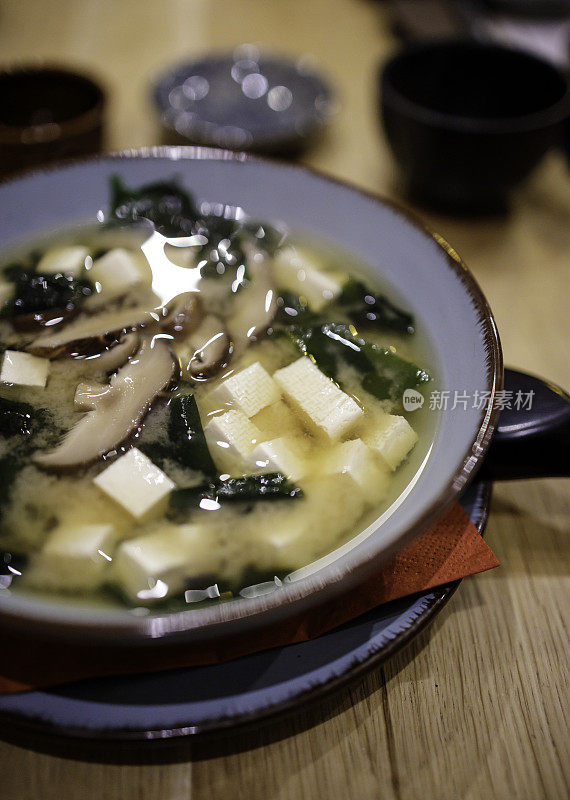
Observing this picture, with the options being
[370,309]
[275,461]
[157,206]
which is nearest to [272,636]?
[275,461]

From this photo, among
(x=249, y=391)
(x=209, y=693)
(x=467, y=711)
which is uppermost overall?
(x=249, y=391)

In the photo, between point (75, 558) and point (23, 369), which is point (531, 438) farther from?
point (23, 369)

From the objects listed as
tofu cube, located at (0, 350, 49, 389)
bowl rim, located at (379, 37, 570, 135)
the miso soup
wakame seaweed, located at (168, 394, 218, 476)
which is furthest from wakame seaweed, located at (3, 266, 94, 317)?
bowl rim, located at (379, 37, 570, 135)

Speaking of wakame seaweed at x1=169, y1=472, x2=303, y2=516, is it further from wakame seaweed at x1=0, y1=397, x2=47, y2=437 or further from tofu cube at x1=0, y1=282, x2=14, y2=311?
tofu cube at x1=0, y1=282, x2=14, y2=311

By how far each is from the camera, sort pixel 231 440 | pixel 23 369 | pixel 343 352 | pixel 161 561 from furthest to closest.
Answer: pixel 343 352 < pixel 23 369 < pixel 231 440 < pixel 161 561

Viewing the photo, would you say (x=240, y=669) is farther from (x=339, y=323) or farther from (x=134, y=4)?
(x=134, y=4)

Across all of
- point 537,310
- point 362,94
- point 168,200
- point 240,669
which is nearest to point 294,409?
point 240,669

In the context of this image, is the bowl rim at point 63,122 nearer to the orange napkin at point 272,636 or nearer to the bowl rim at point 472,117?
the bowl rim at point 472,117
